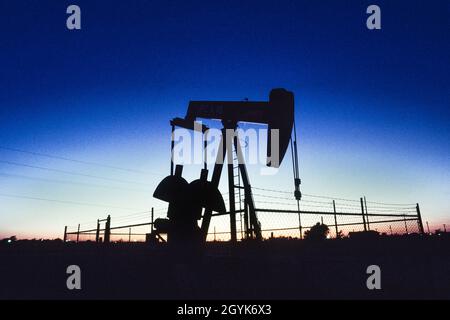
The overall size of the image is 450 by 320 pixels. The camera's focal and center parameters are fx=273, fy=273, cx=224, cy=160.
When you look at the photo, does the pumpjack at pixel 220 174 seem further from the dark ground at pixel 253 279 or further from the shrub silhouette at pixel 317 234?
the shrub silhouette at pixel 317 234

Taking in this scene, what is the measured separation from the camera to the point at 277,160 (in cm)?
651

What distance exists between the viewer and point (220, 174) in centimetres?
668

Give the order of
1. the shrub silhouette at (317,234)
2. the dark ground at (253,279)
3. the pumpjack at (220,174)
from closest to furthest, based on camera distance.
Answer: the dark ground at (253,279), the pumpjack at (220,174), the shrub silhouette at (317,234)

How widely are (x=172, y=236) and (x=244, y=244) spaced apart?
154 cm

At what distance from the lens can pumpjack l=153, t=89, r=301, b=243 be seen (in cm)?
581

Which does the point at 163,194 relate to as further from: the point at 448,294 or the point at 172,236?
the point at 448,294

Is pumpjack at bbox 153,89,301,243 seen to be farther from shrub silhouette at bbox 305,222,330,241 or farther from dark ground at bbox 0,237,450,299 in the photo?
shrub silhouette at bbox 305,222,330,241

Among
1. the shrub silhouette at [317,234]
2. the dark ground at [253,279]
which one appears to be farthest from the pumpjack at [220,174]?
the shrub silhouette at [317,234]

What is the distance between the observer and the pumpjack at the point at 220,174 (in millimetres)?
5812

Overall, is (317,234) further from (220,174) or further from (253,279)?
(253,279)

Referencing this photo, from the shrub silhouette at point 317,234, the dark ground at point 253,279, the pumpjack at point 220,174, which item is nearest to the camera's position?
the dark ground at point 253,279
